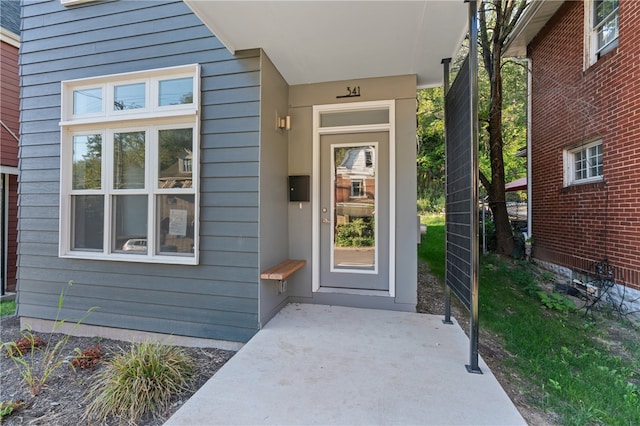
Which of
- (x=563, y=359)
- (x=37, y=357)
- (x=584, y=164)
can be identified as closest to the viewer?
(x=563, y=359)

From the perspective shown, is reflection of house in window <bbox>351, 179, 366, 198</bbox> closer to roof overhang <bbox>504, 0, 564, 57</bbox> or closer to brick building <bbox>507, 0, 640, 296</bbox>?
brick building <bbox>507, 0, 640, 296</bbox>

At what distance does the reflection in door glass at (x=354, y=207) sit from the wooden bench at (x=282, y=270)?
0.53 m

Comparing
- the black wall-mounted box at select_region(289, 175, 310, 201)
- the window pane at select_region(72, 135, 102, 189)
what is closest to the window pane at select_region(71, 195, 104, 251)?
the window pane at select_region(72, 135, 102, 189)

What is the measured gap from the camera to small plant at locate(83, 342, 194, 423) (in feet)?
6.46

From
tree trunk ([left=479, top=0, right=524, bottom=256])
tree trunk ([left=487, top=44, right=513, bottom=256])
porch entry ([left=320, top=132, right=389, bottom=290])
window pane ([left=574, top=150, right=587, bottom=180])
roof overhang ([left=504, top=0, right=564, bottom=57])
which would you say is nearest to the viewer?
porch entry ([left=320, top=132, right=389, bottom=290])

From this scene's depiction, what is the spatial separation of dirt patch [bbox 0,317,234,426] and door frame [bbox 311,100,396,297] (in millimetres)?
1425

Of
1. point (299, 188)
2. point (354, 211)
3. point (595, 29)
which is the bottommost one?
point (354, 211)

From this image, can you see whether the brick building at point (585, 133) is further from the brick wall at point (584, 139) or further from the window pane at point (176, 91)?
the window pane at point (176, 91)

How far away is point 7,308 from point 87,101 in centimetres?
365

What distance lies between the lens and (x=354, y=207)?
367 cm

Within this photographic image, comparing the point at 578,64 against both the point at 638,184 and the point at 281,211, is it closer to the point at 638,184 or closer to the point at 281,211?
the point at 638,184

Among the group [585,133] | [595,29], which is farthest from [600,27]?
[585,133]

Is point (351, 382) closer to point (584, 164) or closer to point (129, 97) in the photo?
point (129, 97)

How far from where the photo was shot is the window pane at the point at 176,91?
3.16 metres
